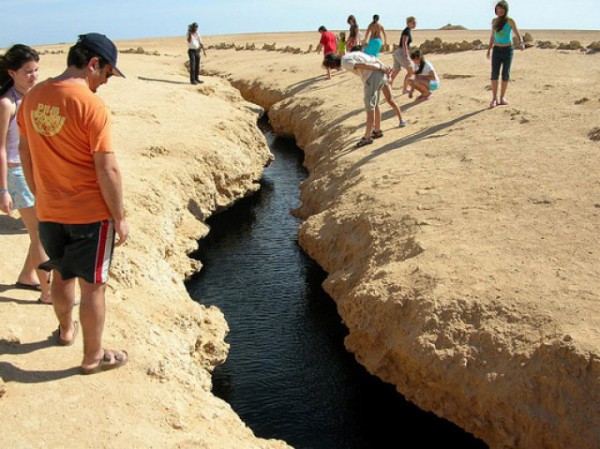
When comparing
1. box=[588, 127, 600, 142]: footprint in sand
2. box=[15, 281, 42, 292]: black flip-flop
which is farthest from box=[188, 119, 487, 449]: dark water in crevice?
box=[588, 127, 600, 142]: footprint in sand

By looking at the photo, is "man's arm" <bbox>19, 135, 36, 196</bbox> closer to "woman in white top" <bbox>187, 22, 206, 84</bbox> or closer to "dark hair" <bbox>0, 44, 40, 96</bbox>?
"dark hair" <bbox>0, 44, 40, 96</bbox>

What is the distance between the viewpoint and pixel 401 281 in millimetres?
6332

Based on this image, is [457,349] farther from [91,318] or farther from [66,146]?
[66,146]

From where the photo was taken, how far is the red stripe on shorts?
157 inches

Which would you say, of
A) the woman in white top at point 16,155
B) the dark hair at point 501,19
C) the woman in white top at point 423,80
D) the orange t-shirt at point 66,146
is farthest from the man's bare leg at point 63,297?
the woman in white top at point 423,80

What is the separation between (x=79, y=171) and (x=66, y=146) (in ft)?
0.56

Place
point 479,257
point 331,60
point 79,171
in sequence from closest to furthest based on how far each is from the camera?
point 79,171, point 479,257, point 331,60

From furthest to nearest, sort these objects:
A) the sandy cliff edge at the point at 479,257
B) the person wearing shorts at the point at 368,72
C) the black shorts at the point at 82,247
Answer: the person wearing shorts at the point at 368,72 < the sandy cliff edge at the point at 479,257 < the black shorts at the point at 82,247

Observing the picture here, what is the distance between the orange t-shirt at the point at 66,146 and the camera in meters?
3.69

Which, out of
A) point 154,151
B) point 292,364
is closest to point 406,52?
point 154,151

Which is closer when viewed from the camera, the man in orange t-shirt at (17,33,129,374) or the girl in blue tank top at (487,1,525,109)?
the man in orange t-shirt at (17,33,129,374)

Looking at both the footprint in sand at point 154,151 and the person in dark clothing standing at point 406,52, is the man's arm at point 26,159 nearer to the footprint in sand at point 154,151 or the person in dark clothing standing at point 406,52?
the footprint in sand at point 154,151

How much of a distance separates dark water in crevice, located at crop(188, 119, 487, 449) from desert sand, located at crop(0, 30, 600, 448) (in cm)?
28

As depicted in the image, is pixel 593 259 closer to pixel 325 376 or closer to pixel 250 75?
pixel 325 376
